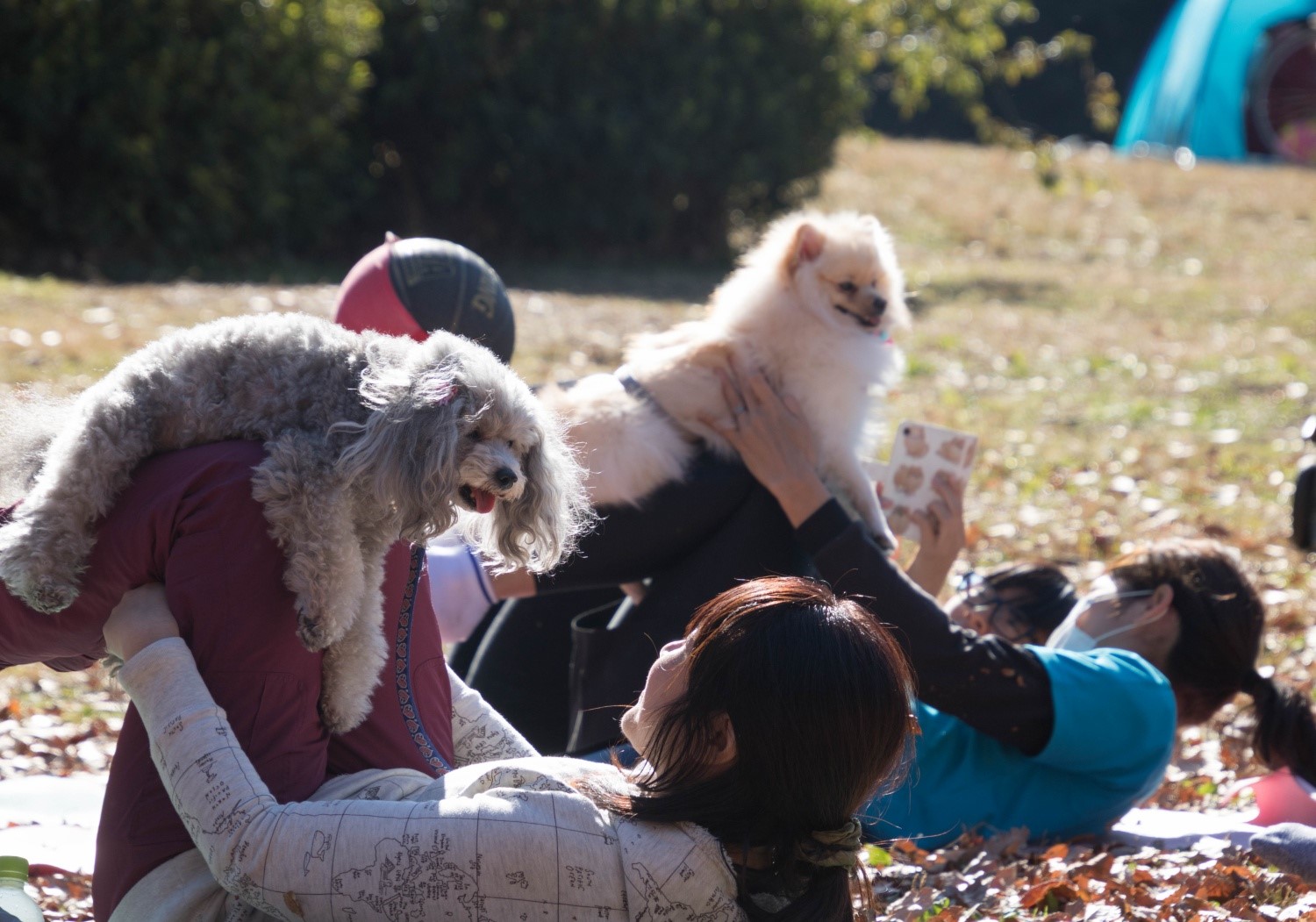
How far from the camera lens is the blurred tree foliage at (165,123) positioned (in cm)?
1009

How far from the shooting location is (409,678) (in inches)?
86.6

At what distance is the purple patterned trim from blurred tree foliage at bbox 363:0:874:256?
11464mm

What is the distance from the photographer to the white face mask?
354 centimetres

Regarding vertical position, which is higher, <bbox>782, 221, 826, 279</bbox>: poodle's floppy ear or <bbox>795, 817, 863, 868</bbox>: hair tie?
<bbox>782, 221, 826, 279</bbox>: poodle's floppy ear

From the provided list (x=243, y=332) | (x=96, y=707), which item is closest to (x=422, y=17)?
(x=96, y=707)

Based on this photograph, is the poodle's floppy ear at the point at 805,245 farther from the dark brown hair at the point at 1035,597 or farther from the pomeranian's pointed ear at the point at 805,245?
the dark brown hair at the point at 1035,597

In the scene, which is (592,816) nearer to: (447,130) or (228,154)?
(228,154)

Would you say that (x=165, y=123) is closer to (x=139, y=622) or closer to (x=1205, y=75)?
(x=139, y=622)

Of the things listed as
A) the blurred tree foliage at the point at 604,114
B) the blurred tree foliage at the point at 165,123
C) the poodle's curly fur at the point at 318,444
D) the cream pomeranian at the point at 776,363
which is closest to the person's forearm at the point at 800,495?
the cream pomeranian at the point at 776,363

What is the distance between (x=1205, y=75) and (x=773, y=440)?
23783mm

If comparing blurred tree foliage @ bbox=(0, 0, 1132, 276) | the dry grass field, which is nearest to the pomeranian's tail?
the dry grass field

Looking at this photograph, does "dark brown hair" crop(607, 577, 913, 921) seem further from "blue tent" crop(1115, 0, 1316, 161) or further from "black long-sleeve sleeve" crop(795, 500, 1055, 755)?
"blue tent" crop(1115, 0, 1316, 161)

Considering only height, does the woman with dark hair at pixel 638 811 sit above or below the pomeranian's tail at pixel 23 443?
below

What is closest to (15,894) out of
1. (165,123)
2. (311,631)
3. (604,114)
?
(311,631)
